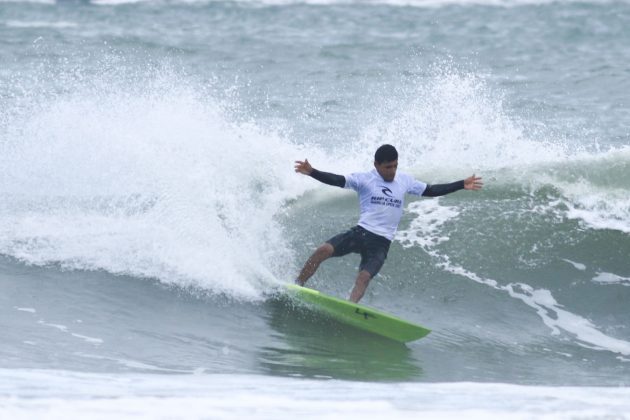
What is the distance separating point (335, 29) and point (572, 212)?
14602mm

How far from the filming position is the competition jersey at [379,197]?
9.27m

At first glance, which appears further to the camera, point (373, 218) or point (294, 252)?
point (294, 252)

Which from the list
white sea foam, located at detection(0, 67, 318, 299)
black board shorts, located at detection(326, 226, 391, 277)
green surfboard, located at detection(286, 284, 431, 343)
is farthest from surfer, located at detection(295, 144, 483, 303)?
white sea foam, located at detection(0, 67, 318, 299)

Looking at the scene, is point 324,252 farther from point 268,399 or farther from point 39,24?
point 39,24

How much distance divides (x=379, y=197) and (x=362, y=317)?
1.08 m

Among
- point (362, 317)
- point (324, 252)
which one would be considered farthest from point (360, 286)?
point (324, 252)

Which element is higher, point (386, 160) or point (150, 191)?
point (386, 160)

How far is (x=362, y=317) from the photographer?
29.4 feet

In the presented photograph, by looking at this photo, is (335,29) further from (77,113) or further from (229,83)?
(77,113)

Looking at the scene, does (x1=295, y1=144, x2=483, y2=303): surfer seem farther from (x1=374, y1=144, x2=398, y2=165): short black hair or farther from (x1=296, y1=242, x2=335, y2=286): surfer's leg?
(x1=374, y1=144, x2=398, y2=165): short black hair

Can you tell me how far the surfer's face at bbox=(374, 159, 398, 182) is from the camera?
9117mm

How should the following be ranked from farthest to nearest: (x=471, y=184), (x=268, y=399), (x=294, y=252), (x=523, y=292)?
(x=294, y=252) < (x=523, y=292) < (x=471, y=184) < (x=268, y=399)

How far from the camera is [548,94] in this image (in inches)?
761

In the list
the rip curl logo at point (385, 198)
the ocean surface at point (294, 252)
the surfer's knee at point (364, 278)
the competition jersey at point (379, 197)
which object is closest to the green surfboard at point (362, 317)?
the ocean surface at point (294, 252)
